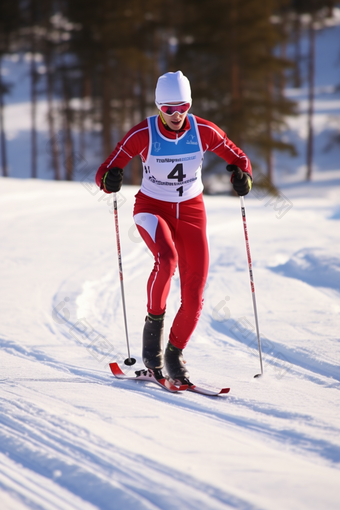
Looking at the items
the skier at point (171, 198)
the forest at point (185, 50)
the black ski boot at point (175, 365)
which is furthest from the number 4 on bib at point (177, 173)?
the forest at point (185, 50)

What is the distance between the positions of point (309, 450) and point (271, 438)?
0.21m

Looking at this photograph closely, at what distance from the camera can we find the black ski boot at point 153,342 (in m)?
3.66

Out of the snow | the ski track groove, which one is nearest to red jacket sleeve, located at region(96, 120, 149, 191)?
the snow

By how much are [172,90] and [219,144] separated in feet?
1.87

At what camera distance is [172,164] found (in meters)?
3.55

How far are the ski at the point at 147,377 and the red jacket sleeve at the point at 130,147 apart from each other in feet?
4.66

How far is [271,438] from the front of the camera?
2623mm

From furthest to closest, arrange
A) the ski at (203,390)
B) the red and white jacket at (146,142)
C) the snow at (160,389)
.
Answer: the red and white jacket at (146,142) → the ski at (203,390) → the snow at (160,389)

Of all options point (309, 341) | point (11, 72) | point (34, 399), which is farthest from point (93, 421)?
point (11, 72)

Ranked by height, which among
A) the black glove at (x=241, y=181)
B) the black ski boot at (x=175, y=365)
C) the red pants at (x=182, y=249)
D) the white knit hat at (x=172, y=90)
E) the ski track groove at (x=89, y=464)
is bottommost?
the black ski boot at (x=175, y=365)

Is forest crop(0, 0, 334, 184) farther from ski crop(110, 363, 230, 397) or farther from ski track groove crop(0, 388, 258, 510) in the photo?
ski track groove crop(0, 388, 258, 510)

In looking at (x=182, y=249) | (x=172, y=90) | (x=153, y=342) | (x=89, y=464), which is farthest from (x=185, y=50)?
(x=89, y=464)

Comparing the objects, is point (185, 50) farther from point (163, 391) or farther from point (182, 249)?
point (163, 391)

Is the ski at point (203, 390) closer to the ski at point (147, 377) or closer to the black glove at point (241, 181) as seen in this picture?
the ski at point (147, 377)
